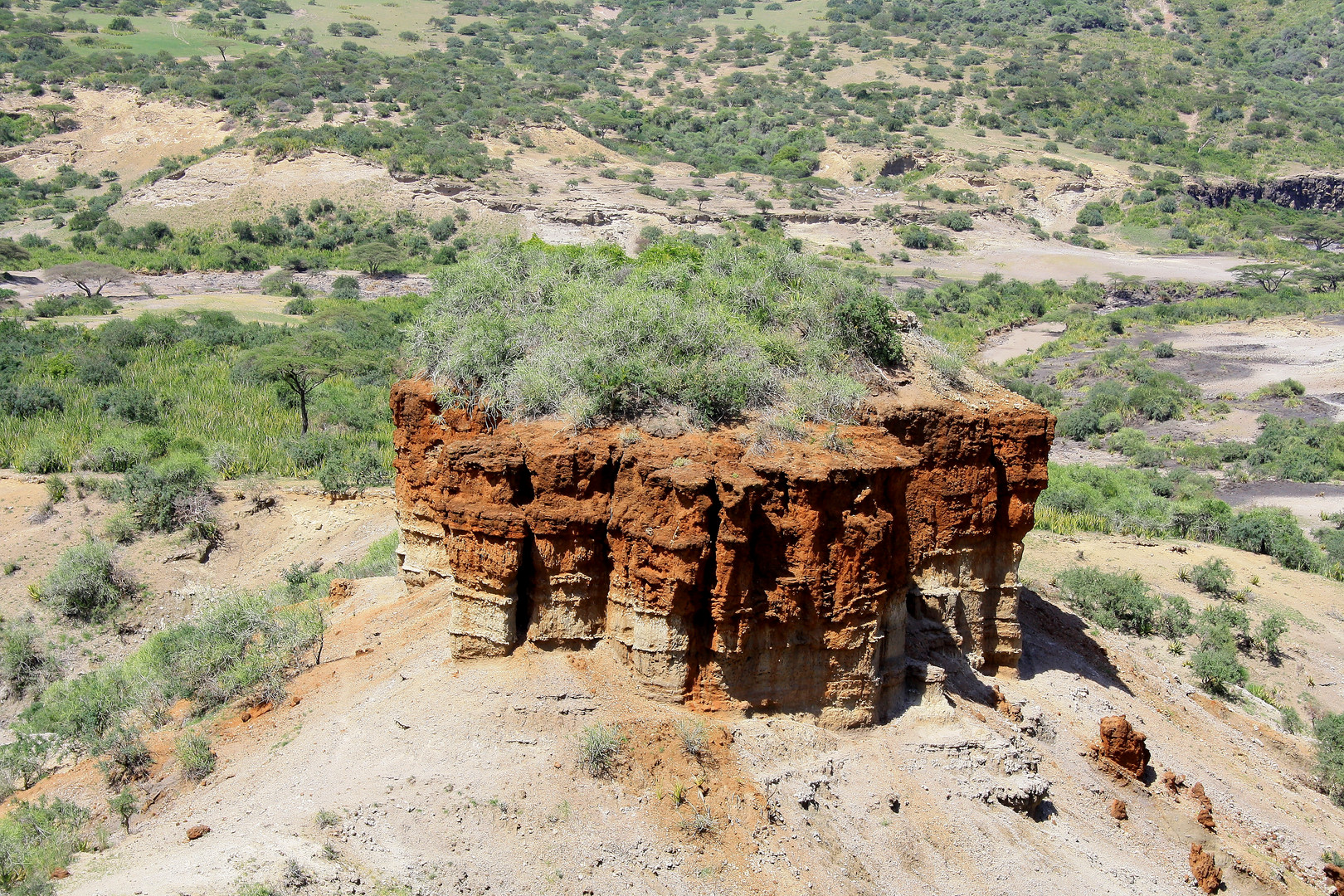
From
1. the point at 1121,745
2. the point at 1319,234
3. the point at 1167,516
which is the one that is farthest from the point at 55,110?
the point at 1319,234

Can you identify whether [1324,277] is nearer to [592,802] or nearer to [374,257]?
[374,257]

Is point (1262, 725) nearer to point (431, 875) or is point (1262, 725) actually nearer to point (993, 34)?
point (431, 875)

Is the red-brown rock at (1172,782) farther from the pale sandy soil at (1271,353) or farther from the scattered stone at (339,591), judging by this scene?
the pale sandy soil at (1271,353)

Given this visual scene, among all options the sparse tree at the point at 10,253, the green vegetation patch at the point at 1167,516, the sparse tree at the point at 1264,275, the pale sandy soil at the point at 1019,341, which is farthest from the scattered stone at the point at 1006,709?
the sparse tree at the point at 1264,275

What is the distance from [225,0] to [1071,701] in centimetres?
12538

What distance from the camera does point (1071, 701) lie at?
14.7 m

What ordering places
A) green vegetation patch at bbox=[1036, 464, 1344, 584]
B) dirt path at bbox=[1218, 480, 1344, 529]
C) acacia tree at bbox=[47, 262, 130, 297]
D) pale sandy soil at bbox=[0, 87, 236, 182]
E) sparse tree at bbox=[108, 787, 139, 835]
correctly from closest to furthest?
sparse tree at bbox=[108, 787, 139, 835] → green vegetation patch at bbox=[1036, 464, 1344, 584] → dirt path at bbox=[1218, 480, 1344, 529] → acacia tree at bbox=[47, 262, 130, 297] → pale sandy soil at bbox=[0, 87, 236, 182]

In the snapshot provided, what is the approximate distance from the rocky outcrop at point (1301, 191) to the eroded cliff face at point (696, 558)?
8488 centimetres

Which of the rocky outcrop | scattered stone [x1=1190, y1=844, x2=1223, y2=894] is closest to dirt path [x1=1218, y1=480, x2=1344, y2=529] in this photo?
scattered stone [x1=1190, y1=844, x2=1223, y2=894]

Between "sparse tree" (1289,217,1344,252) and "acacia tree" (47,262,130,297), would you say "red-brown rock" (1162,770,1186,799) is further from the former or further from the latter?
"sparse tree" (1289,217,1344,252)

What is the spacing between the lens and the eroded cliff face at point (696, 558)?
1019 cm

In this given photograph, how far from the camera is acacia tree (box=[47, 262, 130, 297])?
157 feet

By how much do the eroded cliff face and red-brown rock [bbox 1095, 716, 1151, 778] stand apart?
3981 mm

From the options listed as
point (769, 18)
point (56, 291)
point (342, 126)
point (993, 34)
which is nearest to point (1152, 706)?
point (56, 291)
